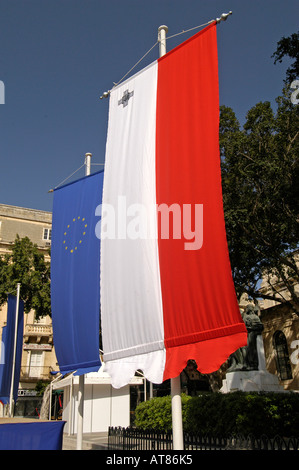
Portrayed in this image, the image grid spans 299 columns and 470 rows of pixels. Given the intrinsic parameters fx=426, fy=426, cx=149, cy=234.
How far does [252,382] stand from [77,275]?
27.0 ft

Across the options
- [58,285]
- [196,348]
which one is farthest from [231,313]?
[58,285]

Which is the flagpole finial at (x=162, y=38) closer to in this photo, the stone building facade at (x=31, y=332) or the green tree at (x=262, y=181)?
the green tree at (x=262, y=181)

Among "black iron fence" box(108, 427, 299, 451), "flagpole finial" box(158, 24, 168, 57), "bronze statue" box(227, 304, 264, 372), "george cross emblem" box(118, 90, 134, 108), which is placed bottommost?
"black iron fence" box(108, 427, 299, 451)

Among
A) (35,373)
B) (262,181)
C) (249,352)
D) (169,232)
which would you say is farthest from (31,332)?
(169,232)

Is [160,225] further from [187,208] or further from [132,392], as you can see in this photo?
[132,392]

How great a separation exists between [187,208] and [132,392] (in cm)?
3304

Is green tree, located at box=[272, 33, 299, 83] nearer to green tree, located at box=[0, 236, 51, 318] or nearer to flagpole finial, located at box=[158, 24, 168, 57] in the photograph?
flagpole finial, located at box=[158, 24, 168, 57]

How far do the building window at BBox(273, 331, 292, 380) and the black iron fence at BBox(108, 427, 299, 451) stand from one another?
21212mm

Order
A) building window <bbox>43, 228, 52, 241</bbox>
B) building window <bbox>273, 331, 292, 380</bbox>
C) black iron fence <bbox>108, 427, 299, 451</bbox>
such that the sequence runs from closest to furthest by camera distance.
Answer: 1. black iron fence <bbox>108, 427, 299, 451</bbox>
2. building window <bbox>273, 331, 292, 380</bbox>
3. building window <bbox>43, 228, 52, 241</bbox>

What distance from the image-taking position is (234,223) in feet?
53.3

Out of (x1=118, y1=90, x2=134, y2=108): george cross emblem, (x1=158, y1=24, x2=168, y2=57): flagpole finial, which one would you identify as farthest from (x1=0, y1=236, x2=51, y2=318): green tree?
(x1=158, y1=24, x2=168, y2=57): flagpole finial

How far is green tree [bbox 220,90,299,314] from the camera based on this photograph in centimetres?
1587

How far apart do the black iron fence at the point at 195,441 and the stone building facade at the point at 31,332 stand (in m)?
28.2

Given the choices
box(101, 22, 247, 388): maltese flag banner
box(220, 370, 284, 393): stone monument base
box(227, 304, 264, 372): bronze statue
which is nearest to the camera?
box(101, 22, 247, 388): maltese flag banner
